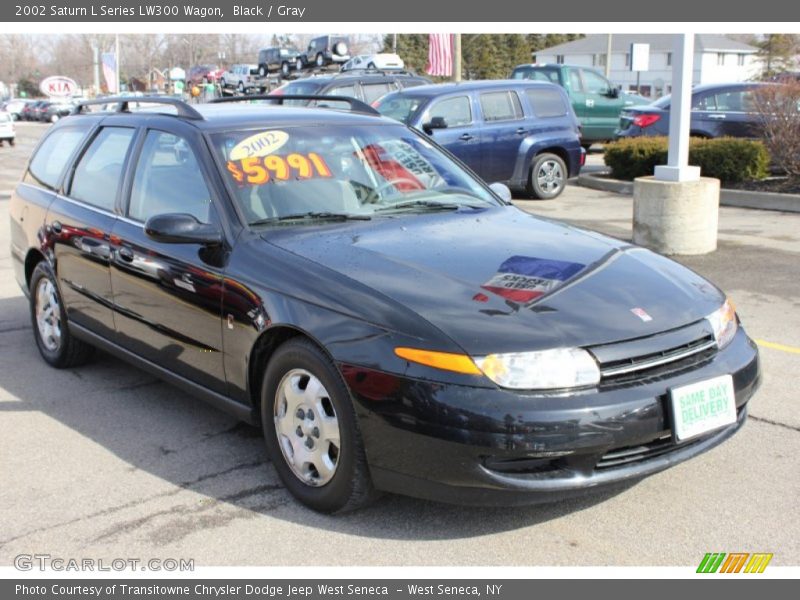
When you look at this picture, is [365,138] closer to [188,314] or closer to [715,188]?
[188,314]

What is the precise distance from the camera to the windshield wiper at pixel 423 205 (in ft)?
15.1

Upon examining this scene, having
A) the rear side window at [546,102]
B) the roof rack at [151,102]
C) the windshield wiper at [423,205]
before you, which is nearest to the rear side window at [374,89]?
the rear side window at [546,102]

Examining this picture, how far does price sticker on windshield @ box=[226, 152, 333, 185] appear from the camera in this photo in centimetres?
439

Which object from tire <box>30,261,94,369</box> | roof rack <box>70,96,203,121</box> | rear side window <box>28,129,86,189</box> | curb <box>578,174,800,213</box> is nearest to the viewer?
roof rack <box>70,96,203,121</box>

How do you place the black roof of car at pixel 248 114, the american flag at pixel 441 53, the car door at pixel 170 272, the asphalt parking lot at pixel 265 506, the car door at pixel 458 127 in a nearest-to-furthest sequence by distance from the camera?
the asphalt parking lot at pixel 265 506
the car door at pixel 170 272
the black roof of car at pixel 248 114
the car door at pixel 458 127
the american flag at pixel 441 53

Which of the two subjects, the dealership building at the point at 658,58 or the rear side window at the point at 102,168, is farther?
the dealership building at the point at 658,58

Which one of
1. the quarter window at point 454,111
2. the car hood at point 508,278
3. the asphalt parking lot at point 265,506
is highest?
the quarter window at point 454,111

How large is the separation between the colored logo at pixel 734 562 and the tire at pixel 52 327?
3987 millimetres

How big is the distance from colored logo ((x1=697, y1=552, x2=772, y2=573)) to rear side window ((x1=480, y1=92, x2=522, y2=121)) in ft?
33.3

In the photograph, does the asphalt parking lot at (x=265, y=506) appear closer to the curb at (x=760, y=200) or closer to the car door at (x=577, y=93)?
the curb at (x=760, y=200)

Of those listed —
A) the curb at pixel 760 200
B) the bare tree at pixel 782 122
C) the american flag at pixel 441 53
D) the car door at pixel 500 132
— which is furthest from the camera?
the american flag at pixel 441 53

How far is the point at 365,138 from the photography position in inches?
194

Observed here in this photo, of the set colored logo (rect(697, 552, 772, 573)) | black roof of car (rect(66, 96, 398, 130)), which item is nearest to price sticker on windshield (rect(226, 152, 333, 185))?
black roof of car (rect(66, 96, 398, 130))

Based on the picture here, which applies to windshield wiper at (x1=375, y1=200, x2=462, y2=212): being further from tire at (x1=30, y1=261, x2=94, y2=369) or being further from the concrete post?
the concrete post
